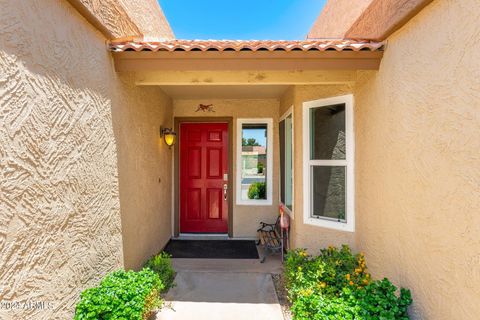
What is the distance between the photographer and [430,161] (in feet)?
6.44

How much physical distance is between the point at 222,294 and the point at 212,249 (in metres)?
1.52

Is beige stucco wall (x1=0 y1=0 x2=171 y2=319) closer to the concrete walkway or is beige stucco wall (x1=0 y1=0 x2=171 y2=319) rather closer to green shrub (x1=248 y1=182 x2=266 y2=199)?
the concrete walkway

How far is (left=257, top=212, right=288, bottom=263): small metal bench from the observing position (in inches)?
169

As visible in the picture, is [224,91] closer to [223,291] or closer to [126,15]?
[126,15]

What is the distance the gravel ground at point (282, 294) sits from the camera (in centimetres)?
287

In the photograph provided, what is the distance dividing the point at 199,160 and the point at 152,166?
59.2 inches

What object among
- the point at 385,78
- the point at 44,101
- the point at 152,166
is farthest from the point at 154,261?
the point at 385,78

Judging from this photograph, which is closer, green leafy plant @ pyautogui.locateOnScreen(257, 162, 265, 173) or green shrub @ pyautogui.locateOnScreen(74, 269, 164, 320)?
green shrub @ pyautogui.locateOnScreen(74, 269, 164, 320)

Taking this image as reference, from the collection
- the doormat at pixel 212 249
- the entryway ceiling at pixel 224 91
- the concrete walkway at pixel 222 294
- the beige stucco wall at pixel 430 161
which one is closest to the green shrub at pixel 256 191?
the doormat at pixel 212 249

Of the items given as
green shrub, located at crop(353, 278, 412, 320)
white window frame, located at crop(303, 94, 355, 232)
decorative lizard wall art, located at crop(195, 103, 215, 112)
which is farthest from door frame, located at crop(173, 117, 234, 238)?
green shrub, located at crop(353, 278, 412, 320)

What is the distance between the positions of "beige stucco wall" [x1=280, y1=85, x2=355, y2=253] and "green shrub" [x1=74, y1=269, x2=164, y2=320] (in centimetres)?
206

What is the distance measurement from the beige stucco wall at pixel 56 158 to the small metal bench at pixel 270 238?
2298 millimetres

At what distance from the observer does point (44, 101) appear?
5.82ft

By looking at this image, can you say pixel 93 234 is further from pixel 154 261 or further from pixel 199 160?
pixel 199 160
